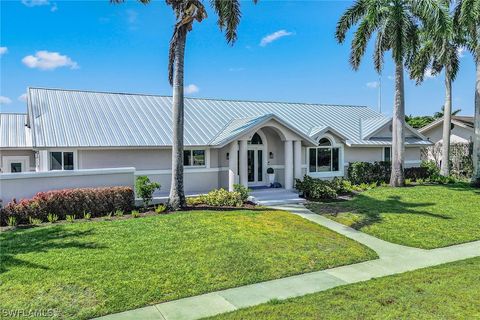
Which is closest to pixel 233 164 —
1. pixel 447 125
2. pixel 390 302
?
pixel 390 302

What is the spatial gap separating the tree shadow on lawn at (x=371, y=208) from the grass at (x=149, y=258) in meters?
2.68

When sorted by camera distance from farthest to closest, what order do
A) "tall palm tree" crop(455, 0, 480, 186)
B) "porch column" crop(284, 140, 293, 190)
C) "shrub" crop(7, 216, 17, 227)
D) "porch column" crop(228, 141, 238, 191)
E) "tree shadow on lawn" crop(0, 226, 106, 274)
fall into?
1. "tall palm tree" crop(455, 0, 480, 186)
2. "porch column" crop(284, 140, 293, 190)
3. "porch column" crop(228, 141, 238, 191)
4. "shrub" crop(7, 216, 17, 227)
5. "tree shadow on lawn" crop(0, 226, 106, 274)

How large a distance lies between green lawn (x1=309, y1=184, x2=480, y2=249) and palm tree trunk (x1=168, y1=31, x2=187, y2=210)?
6374 millimetres

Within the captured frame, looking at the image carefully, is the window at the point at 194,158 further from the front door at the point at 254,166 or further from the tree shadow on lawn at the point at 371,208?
the tree shadow on lawn at the point at 371,208

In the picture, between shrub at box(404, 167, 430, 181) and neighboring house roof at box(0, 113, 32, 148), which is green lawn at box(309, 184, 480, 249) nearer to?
shrub at box(404, 167, 430, 181)

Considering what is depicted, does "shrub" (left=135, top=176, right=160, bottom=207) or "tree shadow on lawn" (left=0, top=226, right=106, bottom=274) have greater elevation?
"shrub" (left=135, top=176, right=160, bottom=207)

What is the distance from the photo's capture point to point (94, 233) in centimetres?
1084

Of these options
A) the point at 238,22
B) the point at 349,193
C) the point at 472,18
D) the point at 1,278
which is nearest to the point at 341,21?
the point at 472,18

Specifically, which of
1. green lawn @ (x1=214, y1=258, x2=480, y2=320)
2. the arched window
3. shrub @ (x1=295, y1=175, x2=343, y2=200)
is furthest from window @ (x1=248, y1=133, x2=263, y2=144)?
green lawn @ (x1=214, y1=258, x2=480, y2=320)

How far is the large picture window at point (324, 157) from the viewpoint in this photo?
22141 mm

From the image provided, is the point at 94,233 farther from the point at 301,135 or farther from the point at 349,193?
the point at 349,193

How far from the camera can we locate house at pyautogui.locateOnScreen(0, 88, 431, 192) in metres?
17.4

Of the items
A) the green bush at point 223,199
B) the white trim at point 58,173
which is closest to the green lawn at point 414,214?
the green bush at point 223,199

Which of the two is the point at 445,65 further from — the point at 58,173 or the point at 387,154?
the point at 58,173
